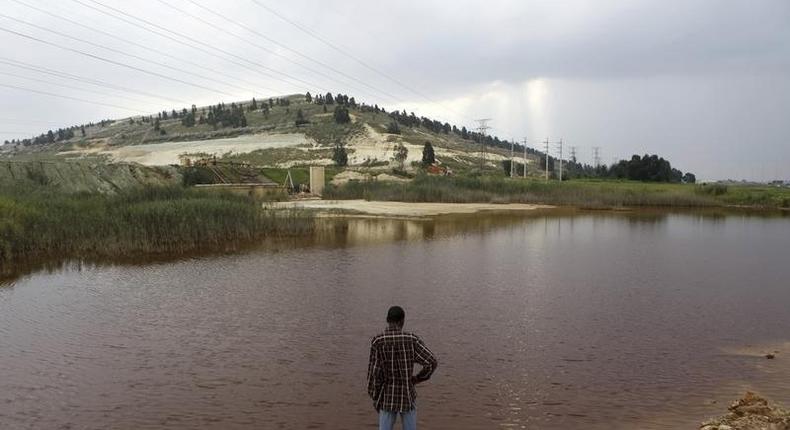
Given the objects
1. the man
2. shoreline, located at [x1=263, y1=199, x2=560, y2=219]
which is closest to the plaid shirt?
the man

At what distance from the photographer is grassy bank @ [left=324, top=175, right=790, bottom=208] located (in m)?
58.7

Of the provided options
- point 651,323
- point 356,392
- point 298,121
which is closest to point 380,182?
point 651,323

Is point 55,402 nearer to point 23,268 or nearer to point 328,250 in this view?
point 23,268

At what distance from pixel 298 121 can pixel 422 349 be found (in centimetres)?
12825

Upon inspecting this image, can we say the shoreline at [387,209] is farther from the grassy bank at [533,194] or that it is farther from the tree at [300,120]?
the tree at [300,120]

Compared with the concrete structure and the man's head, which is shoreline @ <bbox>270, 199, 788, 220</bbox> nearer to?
the concrete structure

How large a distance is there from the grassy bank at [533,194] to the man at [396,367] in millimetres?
51624

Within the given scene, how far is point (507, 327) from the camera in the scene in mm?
12938

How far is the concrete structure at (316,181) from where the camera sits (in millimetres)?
58469

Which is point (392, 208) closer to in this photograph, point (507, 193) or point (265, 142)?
point (507, 193)

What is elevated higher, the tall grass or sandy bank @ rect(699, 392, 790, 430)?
the tall grass

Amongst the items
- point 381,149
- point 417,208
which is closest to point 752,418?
point 417,208

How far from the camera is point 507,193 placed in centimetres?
6412

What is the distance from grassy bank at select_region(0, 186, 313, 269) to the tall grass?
94.5 feet
